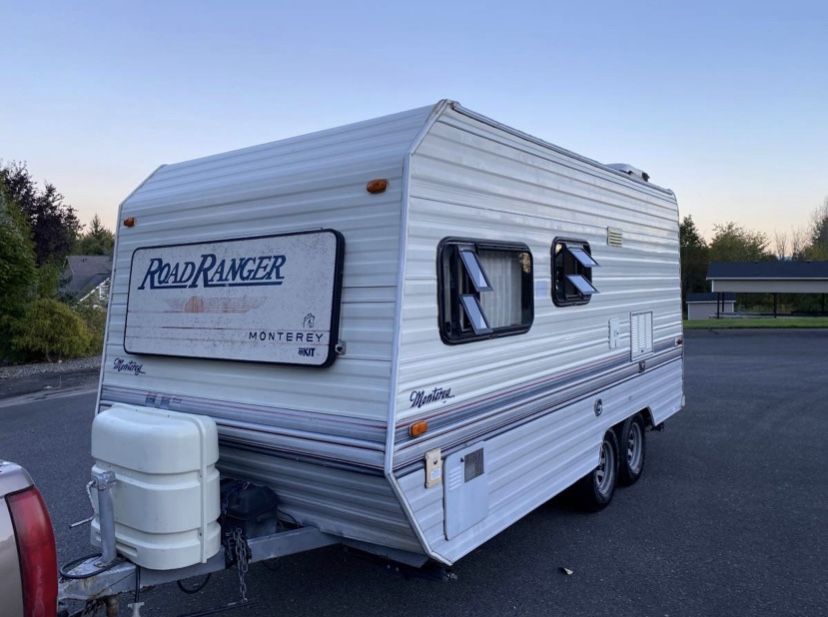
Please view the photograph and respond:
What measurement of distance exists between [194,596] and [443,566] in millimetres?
1700

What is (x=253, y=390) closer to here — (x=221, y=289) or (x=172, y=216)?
(x=221, y=289)

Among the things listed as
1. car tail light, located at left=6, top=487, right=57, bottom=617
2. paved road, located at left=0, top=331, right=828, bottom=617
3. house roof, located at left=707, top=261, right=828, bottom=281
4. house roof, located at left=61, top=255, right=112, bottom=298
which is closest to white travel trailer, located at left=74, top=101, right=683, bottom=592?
paved road, located at left=0, top=331, right=828, bottom=617

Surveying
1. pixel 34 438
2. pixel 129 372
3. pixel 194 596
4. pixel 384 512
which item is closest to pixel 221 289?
pixel 129 372

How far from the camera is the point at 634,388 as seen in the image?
6078mm

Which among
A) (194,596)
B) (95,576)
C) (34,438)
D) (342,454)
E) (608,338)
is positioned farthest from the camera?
(34,438)

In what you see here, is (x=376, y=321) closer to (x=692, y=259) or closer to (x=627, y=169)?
(x=627, y=169)

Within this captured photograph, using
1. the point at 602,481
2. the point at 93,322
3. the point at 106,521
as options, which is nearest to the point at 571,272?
the point at 602,481

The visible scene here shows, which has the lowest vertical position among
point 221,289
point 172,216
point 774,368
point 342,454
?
point 774,368

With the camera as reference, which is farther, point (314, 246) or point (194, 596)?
point (194, 596)

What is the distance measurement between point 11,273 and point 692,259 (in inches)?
1937

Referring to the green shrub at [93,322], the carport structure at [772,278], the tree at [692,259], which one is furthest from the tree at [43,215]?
the tree at [692,259]

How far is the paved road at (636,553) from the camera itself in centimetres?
404

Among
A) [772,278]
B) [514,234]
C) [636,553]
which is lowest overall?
[636,553]

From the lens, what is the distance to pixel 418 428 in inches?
127
